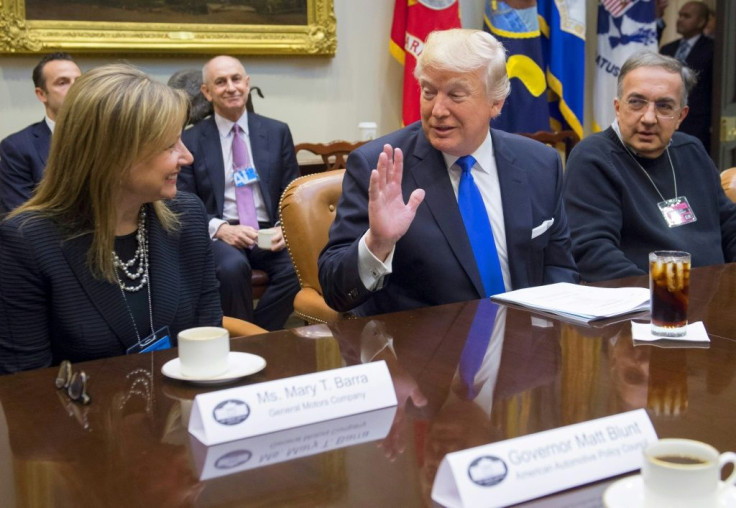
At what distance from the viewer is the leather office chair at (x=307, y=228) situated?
8.80ft

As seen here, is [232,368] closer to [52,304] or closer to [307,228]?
[52,304]

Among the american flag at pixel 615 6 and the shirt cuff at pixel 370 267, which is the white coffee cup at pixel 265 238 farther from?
the american flag at pixel 615 6

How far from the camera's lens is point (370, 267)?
203 cm

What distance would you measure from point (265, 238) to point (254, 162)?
0.61 metres

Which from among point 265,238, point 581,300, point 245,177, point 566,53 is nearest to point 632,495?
point 581,300

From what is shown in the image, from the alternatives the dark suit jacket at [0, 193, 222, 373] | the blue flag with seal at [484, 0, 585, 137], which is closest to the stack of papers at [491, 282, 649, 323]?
the dark suit jacket at [0, 193, 222, 373]

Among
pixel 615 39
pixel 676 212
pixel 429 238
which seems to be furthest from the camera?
pixel 615 39

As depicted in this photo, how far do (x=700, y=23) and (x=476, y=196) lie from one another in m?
4.44

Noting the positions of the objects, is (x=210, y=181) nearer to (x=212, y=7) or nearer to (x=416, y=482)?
(x=212, y=7)

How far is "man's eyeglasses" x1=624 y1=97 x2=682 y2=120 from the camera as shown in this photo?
2963 millimetres

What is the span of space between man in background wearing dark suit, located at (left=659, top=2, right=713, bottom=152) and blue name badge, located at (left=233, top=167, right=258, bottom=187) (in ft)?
10.1

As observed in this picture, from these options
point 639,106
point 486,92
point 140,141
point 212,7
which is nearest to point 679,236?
point 639,106

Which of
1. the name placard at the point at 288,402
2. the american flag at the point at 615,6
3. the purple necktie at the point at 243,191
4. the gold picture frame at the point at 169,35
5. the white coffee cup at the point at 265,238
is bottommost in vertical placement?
the white coffee cup at the point at 265,238

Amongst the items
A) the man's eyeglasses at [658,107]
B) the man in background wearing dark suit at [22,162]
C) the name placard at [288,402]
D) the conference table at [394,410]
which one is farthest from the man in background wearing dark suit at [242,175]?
the name placard at [288,402]
